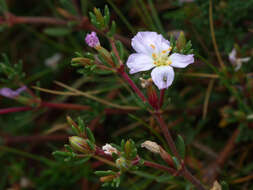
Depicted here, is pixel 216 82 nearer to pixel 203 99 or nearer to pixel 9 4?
pixel 203 99

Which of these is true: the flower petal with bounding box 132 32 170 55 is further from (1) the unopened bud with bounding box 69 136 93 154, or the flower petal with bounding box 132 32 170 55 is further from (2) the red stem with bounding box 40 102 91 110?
(2) the red stem with bounding box 40 102 91 110

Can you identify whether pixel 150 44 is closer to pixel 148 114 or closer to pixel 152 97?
pixel 152 97

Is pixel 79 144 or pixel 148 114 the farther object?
pixel 148 114

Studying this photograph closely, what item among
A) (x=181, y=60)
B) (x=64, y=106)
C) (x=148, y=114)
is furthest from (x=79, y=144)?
(x=148, y=114)

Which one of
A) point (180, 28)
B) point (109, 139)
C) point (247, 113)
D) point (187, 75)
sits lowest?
point (109, 139)

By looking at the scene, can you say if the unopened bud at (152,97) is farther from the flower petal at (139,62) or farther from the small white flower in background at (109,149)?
the small white flower in background at (109,149)

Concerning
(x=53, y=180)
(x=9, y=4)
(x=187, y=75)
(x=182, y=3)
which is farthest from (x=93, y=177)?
(x=9, y=4)
